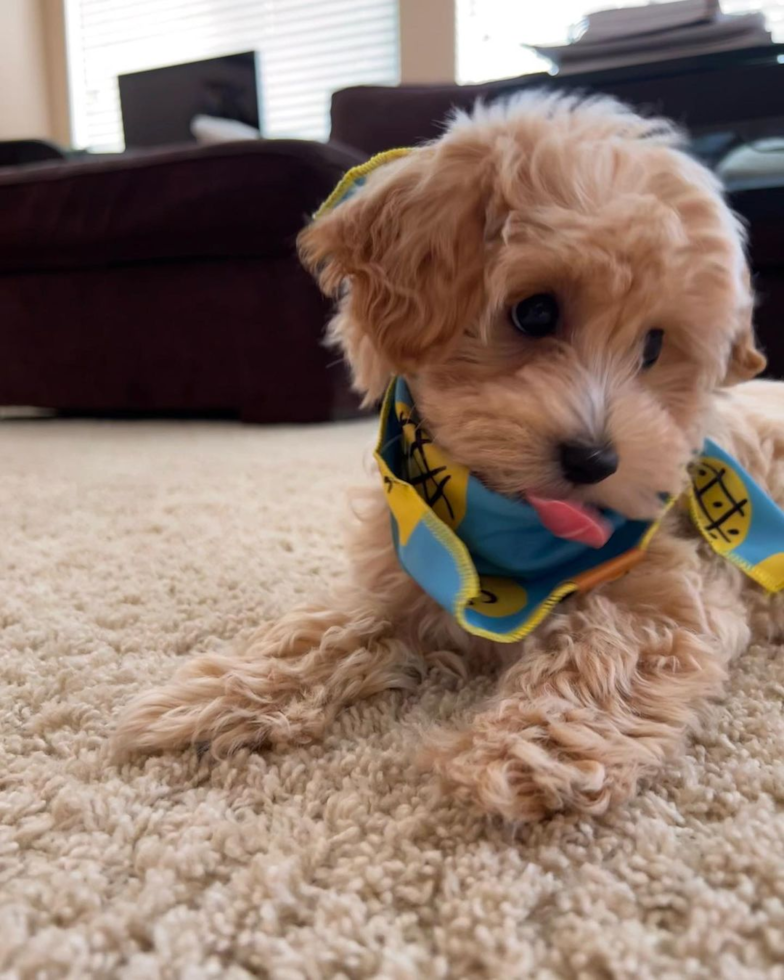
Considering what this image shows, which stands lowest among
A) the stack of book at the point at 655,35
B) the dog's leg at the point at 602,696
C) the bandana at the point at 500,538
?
the dog's leg at the point at 602,696

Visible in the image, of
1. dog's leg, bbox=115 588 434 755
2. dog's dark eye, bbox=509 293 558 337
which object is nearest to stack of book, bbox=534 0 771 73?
dog's dark eye, bbox=509 293 558 337

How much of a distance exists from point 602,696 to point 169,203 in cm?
261

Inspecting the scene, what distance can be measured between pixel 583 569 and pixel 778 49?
2.55 meters

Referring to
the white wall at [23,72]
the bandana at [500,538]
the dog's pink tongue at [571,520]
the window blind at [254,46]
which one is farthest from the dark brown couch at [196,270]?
the white wall at [23,72]

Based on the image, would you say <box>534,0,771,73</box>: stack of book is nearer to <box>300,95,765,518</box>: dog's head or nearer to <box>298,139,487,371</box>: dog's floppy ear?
<box>300,95,765,518</box>: dog's head

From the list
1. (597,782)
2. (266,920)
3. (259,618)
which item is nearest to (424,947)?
(266,920)

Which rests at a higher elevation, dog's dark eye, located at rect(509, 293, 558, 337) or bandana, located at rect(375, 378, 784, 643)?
dog's dark eye, located at rect(509, 293, 558, 337)

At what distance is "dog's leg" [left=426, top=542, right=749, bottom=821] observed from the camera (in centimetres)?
71

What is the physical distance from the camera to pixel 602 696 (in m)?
0.84

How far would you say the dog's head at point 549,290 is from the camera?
2.98ft

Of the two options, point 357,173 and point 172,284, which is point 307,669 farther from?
point 172,284

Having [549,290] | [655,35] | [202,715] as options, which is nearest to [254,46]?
[655,35]

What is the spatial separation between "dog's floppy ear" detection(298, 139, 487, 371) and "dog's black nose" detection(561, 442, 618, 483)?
0.21 meters

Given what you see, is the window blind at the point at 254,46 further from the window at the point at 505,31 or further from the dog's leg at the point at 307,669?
the dog's leg at the point at 307,669
